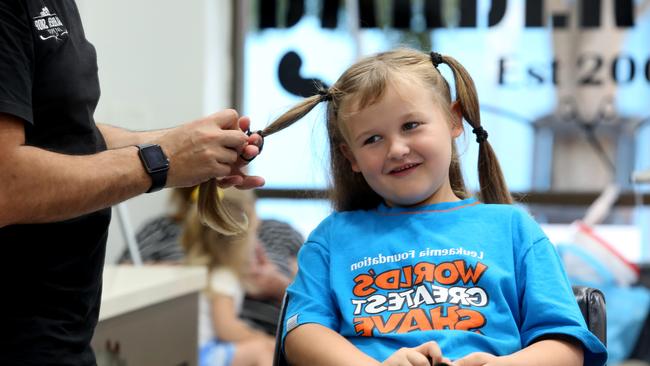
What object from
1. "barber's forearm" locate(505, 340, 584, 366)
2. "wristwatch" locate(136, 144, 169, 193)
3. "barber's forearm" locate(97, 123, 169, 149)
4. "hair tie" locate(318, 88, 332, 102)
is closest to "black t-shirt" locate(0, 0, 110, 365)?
"wristwatch" locate(136, 144, 169, 193)

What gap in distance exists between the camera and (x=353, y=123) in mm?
1633

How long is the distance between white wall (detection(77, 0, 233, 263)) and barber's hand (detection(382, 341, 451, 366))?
3.00 m

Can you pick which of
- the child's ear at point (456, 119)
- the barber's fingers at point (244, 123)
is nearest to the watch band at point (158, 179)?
the barber's fingers at point (244, 123)

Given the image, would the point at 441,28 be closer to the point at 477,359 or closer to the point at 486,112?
the point at 486,112

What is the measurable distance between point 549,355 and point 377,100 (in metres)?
0.53

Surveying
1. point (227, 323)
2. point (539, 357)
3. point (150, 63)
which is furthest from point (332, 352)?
point (150, 63)

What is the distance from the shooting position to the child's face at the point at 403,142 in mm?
1578

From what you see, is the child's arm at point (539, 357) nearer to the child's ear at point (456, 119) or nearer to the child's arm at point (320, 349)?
the child's arm at point (320, 349)

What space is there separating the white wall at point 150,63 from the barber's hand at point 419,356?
118 inches

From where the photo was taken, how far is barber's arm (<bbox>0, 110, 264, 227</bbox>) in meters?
1.26

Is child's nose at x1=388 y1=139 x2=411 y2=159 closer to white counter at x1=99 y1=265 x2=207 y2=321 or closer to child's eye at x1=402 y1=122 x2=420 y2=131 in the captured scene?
child's eye at x1=402 y1=122 x2=420 y2=131

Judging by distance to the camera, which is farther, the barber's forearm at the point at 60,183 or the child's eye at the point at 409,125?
the child's eye at the point at 409,125

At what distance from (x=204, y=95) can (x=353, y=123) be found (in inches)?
106

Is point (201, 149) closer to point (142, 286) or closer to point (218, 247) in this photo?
point (142, 286)
